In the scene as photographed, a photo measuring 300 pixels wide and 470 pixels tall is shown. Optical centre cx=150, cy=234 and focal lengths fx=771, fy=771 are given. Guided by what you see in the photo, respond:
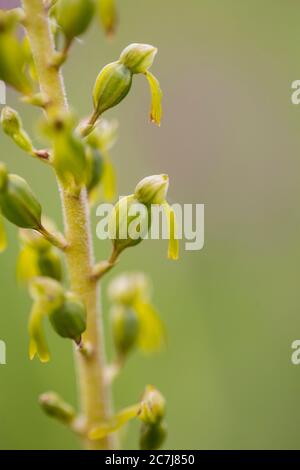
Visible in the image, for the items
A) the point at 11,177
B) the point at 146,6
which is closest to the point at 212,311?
the point at 11,177

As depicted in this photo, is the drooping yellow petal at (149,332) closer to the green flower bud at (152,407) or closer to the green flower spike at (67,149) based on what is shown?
the green flower bud at (152,407)

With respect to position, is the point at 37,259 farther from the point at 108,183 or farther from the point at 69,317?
the point at 69,317

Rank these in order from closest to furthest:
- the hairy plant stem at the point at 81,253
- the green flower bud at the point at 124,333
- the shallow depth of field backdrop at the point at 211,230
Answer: the hairy plant stem at the point at 81,253 → the green flower bud at the point at 124,333 → the shallow depth of field backdrop at the point at 211,230

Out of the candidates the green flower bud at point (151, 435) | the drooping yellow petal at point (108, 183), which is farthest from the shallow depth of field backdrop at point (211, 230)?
the drooping yellow petal at point (108, 183)

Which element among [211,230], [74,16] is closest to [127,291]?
[74,16]

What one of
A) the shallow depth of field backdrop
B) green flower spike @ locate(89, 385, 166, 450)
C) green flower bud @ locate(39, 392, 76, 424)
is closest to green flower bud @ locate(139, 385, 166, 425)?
green flower spike @ locate(89, 385, 166, 450)

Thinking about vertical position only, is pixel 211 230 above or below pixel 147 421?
above
